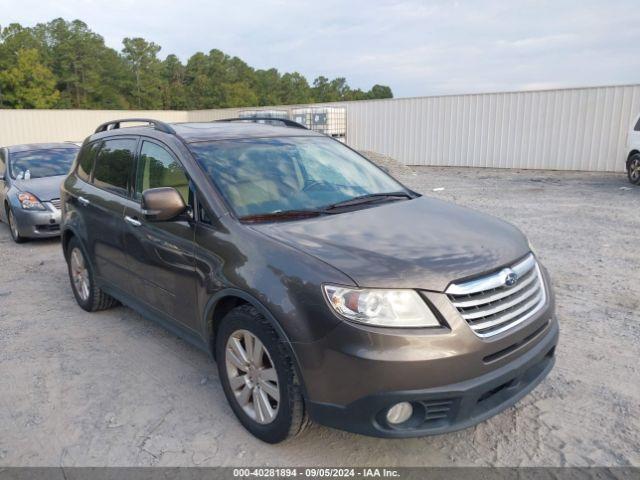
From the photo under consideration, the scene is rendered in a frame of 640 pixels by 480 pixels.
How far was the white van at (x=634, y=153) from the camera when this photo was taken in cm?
1261

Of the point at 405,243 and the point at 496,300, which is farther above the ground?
the point at 405,243

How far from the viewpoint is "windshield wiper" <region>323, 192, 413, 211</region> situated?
337 cm

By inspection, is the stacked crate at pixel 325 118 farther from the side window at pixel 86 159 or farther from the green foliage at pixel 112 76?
the green foliage at pixel 112 76

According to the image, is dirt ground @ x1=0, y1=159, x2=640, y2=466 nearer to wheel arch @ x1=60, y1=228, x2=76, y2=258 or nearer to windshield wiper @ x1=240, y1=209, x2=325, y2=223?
wheel arch @ x1=60, y1=228, x2=76, y2=258

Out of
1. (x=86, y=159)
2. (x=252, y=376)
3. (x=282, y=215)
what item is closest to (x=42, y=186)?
(x=86, y=159)

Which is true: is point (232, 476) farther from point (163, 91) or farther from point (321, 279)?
point (163, 91)

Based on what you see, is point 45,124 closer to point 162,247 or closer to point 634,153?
point 634,153

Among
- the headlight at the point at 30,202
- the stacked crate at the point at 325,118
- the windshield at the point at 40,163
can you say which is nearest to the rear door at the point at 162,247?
the headlight at the point at 30,202

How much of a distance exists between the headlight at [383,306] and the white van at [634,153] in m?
12.8

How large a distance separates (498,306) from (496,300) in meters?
0.03

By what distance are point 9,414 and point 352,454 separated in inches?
87.9

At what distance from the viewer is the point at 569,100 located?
18.2m

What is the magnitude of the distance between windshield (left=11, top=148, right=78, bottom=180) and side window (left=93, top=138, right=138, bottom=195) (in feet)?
15.7

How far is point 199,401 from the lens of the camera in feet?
11.1
